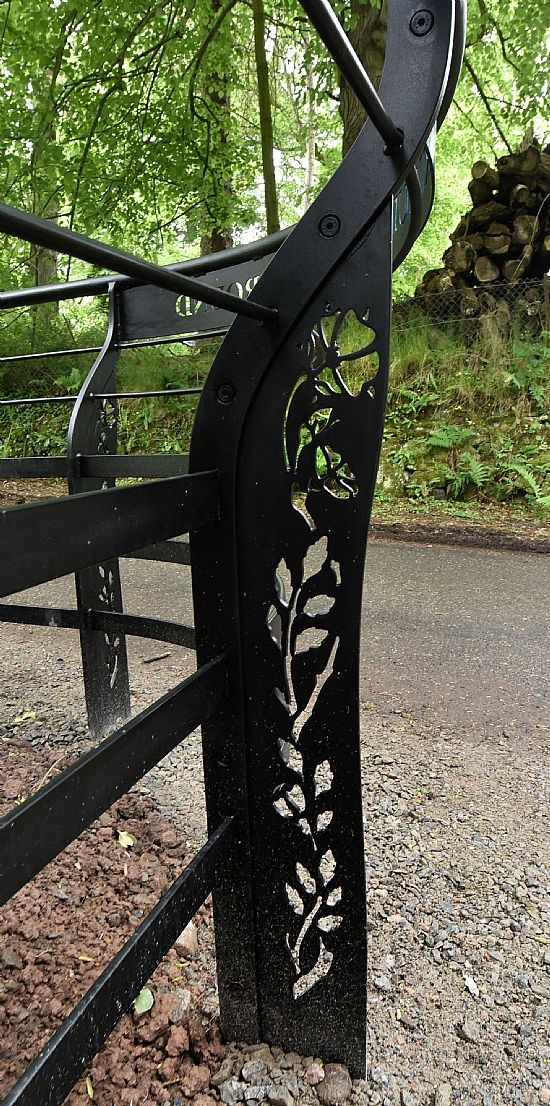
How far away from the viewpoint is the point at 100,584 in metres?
2.66

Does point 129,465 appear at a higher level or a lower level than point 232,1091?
higher

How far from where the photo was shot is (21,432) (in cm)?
977

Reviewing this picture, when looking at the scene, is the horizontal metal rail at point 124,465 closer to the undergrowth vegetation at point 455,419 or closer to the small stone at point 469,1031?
the small stone at point 469,1031

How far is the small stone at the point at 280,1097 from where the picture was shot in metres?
1.37

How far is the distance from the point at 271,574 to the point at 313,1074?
102 cm

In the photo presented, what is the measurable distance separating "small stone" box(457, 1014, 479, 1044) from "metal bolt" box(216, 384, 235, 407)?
1404mm

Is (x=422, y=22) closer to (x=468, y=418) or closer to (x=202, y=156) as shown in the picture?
(x=468, y=418)

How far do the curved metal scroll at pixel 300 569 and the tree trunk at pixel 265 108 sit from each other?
698cm

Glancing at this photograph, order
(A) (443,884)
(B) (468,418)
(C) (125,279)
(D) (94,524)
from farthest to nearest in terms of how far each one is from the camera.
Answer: (B) (468,418), (C) (125,279), (A) (443,884), (D) (94,524)

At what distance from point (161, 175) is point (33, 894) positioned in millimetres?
8568

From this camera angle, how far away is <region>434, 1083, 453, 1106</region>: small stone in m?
1.39

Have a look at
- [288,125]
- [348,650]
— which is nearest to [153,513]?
[348,650]

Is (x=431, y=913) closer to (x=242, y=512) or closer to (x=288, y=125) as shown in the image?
(x=242, y=512)

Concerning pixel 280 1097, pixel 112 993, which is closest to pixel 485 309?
pixel 280 1097
